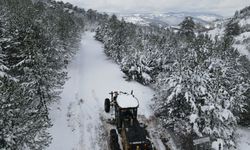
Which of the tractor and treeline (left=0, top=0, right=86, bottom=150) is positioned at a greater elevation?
treeline (left=0, top=0, right=86, bottom=150)

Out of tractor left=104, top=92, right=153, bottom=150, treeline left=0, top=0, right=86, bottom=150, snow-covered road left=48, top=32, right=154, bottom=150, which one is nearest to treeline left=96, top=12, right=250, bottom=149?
tractor left=104, top=92, right=153, bottom=150

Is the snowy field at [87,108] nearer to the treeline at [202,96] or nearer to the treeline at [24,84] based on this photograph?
the treeline at [24,84]

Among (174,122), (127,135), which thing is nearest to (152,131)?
(174,122)

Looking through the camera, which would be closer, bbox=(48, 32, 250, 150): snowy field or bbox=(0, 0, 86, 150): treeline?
bbox=(0, 0, 86, 150): treeline

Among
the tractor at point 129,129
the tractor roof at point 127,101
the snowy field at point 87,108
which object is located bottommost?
the snowy field at point 87,108

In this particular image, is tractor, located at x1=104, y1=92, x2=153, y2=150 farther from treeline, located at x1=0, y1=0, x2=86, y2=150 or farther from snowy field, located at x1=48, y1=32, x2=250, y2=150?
treeline, located at x1=0, y1=0, x2=86, y2=150

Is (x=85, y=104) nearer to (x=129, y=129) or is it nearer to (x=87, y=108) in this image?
(x=87, y=108)

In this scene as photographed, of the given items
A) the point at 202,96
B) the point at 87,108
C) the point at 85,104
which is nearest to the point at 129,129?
the point at 202,96

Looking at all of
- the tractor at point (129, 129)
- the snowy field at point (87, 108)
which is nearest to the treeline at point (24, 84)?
the snowy field at point (87, 108)

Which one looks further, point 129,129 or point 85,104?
point 85,104
